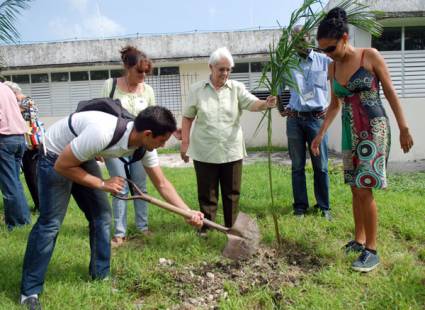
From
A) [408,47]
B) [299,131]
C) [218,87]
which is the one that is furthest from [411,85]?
[218,87]

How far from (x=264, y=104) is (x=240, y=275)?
154cm

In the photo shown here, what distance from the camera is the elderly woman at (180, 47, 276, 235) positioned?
12.7ft

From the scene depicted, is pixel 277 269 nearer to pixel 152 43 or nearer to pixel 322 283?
pixel 322 283

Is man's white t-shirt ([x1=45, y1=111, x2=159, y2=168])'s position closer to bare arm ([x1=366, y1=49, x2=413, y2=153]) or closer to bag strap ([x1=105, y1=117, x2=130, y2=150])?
bag strap ([x1=105, y1=117, x2=130, y2=150])

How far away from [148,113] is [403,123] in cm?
193

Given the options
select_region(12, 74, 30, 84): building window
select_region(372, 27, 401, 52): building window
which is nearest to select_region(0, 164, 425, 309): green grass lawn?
select_region(372, 27, 401, 52): building window

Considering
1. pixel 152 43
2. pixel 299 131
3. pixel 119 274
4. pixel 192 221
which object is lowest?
pixel 119 274

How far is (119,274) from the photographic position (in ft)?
10.9

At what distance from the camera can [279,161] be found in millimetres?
10203

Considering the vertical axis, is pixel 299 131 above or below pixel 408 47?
below

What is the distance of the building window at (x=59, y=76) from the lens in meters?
15.3

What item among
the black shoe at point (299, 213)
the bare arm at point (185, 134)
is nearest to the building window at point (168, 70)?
the bare arm at point (185, 134)

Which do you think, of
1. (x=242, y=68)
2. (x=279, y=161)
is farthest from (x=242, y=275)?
(x=242, y=68)

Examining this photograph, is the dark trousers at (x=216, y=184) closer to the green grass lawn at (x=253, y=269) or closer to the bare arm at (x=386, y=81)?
the green grass lawn at (x=253, y=269)
